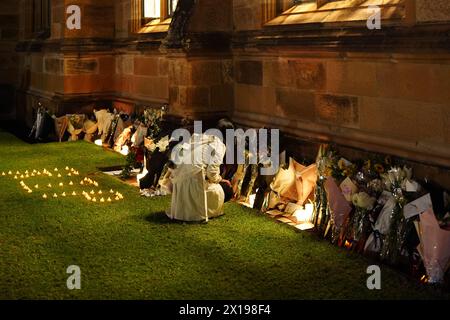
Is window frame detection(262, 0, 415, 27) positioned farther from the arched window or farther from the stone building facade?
the arched window

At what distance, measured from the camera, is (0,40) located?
1712cm

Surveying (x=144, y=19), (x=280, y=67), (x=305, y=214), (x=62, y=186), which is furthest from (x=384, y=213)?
(x=144, y=19)

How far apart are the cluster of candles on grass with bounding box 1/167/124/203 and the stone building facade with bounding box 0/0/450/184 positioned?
66.7 inches

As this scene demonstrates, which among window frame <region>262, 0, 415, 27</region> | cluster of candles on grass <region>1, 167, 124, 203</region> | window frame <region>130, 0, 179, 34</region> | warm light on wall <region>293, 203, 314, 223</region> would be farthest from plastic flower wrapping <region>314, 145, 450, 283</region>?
window frame <region>130, 0, 179, 34</region>

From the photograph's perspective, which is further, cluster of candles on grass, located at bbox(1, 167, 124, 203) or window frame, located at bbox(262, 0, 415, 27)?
cluster of candles on grass, located at bbox(1, 167, 124, 203)

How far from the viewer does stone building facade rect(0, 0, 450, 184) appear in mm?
5750

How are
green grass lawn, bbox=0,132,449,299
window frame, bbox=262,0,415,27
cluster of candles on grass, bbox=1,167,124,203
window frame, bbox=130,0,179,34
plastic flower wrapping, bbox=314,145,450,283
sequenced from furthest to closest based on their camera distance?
window frame, bbox=130,0,179,34
cluster of candles on grass, bbox=1,167,124,203
window frame, bbox=262,0,415,27
plastic flower wrapping, bbox=314,145,450,283
green grass lawn, bbox=0,132,449,299

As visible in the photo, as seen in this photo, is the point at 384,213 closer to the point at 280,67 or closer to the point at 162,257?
the point at 162,257

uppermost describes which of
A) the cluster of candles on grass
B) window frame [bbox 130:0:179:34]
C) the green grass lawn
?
window frame [bbox 130:0:179:34]

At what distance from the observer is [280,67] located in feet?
25.9

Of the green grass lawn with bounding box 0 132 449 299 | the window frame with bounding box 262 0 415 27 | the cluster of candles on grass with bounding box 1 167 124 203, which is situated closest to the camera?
the green grass lawn with bounding box 0 132 449 299

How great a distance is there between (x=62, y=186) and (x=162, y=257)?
329cm
